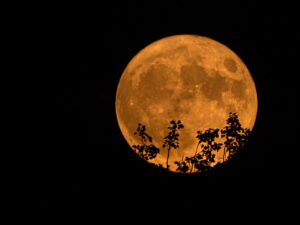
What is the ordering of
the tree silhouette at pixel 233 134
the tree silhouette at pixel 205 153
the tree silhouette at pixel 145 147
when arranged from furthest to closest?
the tree silhouette at pixel 145 147
the tree silhouette at pixel 233 134
the tree silhouette at pixel 205 153

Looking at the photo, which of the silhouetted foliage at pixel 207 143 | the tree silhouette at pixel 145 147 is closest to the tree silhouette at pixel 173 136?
the silhouetted foliage at pixel 207 143

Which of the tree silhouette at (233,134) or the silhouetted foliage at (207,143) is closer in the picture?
the silhouetted foliage at (207,143)

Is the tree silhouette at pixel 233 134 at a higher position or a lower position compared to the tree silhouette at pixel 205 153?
higher

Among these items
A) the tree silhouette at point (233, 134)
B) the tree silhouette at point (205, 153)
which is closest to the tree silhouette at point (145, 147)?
the tree silhouette at point (205, 153)

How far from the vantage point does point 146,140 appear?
9055 millimetres

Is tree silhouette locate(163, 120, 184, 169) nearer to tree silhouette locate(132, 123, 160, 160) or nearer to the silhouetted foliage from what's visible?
the silhouetted foliage

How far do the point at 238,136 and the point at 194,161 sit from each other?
3.34ft

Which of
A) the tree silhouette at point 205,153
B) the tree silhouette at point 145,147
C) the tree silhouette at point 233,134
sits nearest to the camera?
the tree silhouette at point 205,153

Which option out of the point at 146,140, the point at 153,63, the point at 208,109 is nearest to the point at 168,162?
the point at 146,140

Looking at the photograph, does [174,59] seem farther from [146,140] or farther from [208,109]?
[146,140]

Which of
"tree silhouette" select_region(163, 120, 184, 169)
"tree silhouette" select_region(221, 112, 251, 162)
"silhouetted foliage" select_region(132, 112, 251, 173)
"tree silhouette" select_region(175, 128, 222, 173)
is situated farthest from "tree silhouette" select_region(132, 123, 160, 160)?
"tree silhouette" select_region(221, 112, 251, 162)

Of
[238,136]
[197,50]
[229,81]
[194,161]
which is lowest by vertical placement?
[194,161]

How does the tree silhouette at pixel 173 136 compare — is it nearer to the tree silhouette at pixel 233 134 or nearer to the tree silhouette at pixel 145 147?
the tree silhouette at pixel 145 147

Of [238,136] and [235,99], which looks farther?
[235,99]
